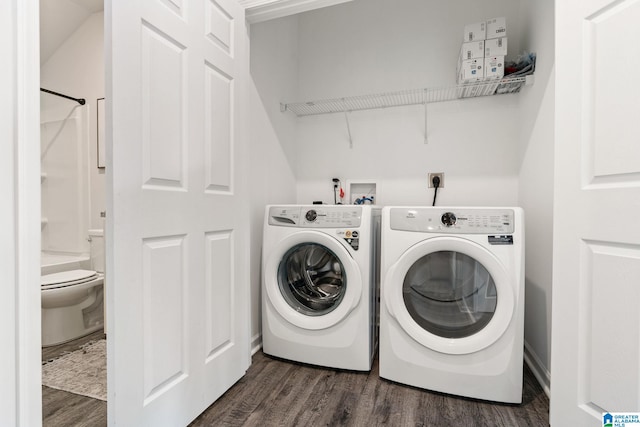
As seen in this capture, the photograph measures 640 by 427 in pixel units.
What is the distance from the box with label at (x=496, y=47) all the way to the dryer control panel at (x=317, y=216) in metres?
1.19

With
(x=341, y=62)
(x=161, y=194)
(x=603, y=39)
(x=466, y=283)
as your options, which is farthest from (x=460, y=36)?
(x=161, y=194)

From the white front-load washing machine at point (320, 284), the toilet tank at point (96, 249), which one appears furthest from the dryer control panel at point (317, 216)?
the toilet tank at point (96, 249)

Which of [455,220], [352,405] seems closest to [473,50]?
[455,220]

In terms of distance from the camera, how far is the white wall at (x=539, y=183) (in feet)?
4.84

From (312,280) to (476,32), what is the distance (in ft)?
5.76

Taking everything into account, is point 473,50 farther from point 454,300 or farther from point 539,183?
point 454,300

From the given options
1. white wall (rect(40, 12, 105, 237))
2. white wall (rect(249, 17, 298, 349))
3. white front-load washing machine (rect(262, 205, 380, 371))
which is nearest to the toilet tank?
white wall (rect(40, 12, 105, 237))

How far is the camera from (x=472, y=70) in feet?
5.83

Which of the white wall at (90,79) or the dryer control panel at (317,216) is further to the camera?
the white wall at (90,79)

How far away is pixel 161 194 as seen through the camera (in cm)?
109
